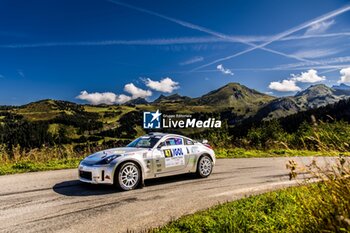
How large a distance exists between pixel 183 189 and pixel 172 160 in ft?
4.19

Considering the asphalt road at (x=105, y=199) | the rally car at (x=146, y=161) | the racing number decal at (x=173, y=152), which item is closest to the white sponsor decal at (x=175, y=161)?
the rally car at (x=146, y=161)

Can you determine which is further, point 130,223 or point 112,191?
point 112,191

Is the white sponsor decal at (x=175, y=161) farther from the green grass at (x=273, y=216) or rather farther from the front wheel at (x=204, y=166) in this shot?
the green grass at (x=273, y=216)

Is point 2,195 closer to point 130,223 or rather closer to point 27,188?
point 27,188

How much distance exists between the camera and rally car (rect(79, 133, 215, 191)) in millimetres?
8492

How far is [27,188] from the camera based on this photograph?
8812 mm

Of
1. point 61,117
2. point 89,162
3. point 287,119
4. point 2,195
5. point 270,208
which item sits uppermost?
point 61,117

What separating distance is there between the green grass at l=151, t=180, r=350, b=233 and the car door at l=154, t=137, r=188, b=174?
127 inches

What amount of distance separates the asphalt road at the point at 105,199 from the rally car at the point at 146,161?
0.36 meters

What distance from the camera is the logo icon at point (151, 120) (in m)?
17.3

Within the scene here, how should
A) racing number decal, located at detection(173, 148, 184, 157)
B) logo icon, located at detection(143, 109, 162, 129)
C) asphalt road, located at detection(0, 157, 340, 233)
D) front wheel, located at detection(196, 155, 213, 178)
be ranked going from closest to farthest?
1. asphalt road, located at detection(0, 157, 340, 233)
2. racing number decal, located at detection(173, 148, 184, 157)
3. front wheel, located at detection(196, 155, 213, 178)
4. logo icon, located at detection(143, 109, 162, 129)

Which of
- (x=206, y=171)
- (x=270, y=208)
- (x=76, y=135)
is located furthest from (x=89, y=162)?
(x=76, y=135)

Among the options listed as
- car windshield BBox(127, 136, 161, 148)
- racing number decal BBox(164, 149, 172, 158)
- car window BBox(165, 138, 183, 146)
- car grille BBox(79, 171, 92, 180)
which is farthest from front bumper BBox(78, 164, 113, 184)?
car window BBox(165, 138, 183, 146)

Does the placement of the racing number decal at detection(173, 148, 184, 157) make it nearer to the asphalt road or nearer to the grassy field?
the asphalt road
